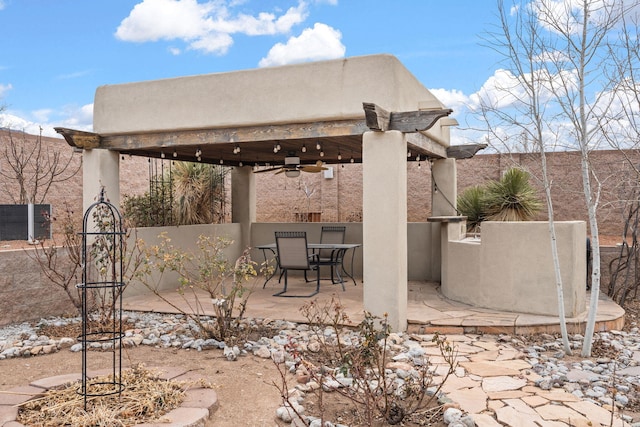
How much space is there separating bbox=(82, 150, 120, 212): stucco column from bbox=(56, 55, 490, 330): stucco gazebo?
0.6 inches

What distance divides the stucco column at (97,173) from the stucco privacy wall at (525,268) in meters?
5.21

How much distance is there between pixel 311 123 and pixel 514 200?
6.41m

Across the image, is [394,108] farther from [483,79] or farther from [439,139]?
[439,139]

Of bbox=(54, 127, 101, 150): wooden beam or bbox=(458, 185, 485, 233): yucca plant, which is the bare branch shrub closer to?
bbox=(54, 127, 101, 150): wooden beam

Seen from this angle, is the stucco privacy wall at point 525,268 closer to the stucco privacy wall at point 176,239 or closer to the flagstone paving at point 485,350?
the flagstone paving at point 485,350

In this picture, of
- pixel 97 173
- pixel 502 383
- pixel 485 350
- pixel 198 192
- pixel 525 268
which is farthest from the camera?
pixel 198 192

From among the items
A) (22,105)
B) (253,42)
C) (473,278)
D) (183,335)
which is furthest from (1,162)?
(473,278)

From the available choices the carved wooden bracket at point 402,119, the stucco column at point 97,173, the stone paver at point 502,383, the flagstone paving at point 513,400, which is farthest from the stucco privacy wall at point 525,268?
the stucco column at point 97,173

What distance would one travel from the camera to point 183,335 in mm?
5887

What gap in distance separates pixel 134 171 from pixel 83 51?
449cm

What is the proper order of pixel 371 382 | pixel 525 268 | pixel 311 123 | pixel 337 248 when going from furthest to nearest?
1. pixel 337 248
2. pixel 525 268
3. pixel 311 123
4. pixel 371 382

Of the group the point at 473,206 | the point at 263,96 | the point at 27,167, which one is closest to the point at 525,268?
the point at 263,96

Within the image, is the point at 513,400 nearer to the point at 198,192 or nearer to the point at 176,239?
the point at 176,239

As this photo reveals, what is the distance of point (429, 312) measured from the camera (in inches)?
261
